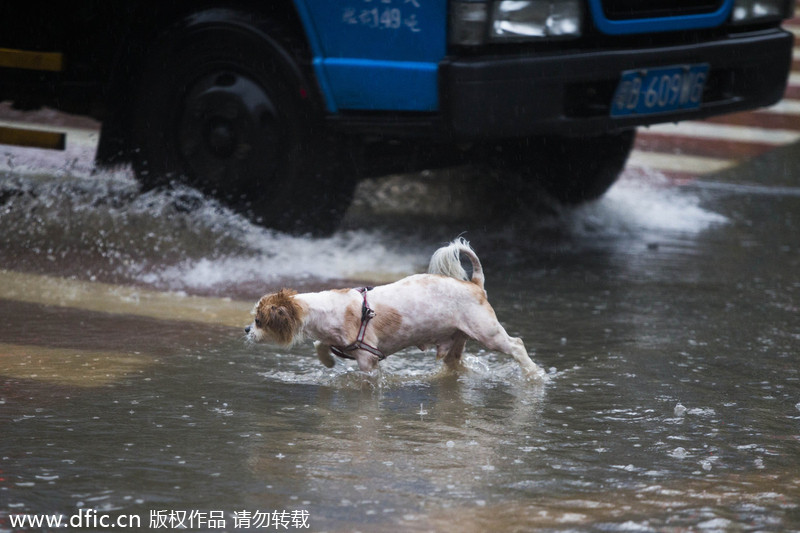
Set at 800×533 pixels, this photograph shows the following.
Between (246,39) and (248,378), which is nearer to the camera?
(248,378)

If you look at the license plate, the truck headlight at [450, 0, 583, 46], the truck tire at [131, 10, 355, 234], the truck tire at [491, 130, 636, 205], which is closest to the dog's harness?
the truck headlight at [450, 0, 583, 46]

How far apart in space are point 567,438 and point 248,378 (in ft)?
3.88

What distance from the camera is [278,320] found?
12.7ft

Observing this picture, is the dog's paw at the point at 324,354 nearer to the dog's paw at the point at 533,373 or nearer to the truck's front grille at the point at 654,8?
the dog's paw at the point at 533,373

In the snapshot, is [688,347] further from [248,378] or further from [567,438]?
[248,378]

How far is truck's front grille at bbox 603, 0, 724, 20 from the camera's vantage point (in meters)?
5.54

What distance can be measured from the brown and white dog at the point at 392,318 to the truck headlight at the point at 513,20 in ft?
4.61

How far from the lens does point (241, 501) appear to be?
2939 mm

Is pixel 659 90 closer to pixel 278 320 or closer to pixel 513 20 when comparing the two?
pixel 513 20

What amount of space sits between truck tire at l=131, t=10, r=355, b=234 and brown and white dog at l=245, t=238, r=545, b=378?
170 centimetres

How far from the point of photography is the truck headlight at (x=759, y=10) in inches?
235

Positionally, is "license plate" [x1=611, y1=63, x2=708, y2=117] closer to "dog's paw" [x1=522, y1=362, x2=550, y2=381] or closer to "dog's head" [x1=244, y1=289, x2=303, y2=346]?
"dog's paw" [x1=522, y1=362, x2=550, y2=381]

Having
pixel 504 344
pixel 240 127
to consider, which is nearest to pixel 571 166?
pixel 240 127

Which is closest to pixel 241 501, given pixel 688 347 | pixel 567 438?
pixel 567 438
